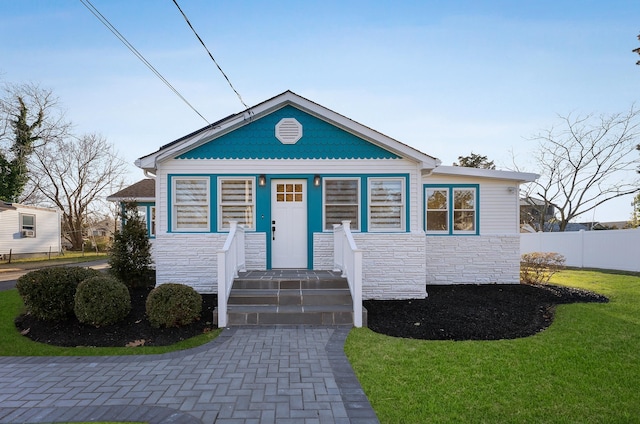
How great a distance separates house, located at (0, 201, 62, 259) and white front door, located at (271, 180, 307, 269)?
65.1ft

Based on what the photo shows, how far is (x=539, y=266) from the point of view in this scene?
11227 mm

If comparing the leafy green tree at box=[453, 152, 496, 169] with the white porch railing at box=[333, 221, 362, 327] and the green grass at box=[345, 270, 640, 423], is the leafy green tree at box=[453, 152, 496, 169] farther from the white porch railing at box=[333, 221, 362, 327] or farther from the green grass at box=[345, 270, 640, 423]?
the green grass at box=[345, 270, 640, 423]

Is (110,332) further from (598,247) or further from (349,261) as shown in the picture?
(598,247)

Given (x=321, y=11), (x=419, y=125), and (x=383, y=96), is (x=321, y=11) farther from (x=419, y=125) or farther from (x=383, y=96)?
(x=419, y=125)

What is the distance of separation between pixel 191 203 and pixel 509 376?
7.58 metres

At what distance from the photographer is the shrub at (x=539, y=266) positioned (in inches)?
436

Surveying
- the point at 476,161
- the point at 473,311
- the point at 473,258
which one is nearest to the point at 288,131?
the point at 473,311

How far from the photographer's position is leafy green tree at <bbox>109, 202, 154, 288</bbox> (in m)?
9.46

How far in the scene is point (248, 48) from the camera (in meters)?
9.20

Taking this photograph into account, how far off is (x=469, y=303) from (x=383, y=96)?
7.03m

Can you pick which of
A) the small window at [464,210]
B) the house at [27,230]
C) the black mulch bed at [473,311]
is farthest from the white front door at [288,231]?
the house at [27,230]

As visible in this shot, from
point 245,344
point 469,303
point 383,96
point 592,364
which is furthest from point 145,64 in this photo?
point 592,364

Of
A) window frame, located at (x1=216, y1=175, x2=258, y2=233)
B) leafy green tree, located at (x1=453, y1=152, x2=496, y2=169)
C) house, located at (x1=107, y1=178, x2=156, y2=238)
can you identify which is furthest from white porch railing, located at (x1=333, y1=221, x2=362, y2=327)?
leafy green tree, located at (x1=453, y1=152, x2=496, y2=169)

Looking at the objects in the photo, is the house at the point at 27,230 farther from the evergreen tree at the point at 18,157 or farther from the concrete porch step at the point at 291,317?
the concrete porch step at the point at 291,317
